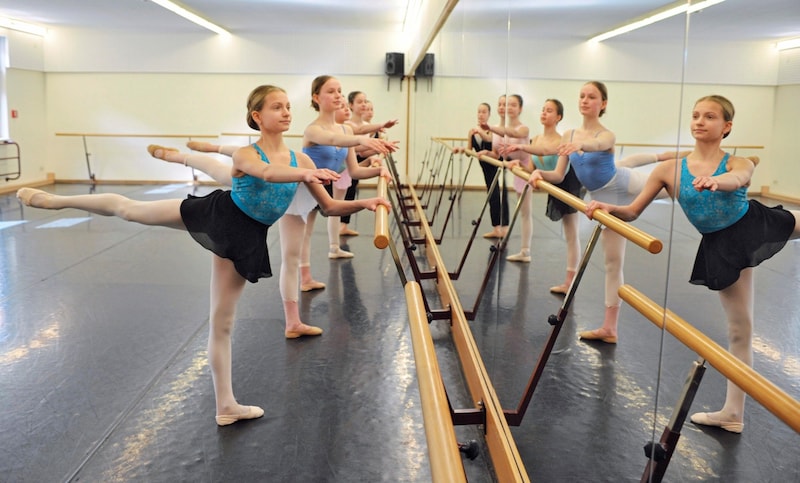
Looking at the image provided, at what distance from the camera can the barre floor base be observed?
1.13 meters

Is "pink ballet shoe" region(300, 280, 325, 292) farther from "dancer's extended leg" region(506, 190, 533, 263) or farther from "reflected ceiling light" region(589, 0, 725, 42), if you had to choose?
"reflected ceiling light" region(589, 0, 725, 42)

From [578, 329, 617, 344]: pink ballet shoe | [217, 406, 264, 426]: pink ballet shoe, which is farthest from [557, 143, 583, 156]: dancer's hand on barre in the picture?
[217, 406, 264, 426]: pink ballet shoe

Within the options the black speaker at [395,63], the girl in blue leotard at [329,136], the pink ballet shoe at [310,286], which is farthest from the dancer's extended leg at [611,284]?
the black speaker at [395,63]

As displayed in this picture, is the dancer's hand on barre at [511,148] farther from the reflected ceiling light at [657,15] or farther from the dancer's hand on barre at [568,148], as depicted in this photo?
the reflected ceiling light at [657,15]

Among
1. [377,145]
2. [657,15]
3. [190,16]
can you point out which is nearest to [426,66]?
[190,16]

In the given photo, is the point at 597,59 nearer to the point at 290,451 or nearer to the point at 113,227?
the point at 290,451

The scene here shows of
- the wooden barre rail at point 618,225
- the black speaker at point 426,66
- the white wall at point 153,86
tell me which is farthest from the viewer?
the white wall at point 153,86

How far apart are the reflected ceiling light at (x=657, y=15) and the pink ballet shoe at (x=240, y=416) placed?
210cm

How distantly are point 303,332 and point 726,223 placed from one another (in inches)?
125

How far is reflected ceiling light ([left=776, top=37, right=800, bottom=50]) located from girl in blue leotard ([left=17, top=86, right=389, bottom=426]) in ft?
5.72

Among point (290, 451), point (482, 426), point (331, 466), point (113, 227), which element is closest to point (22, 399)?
point (290, 451)

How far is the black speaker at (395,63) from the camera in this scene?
12.5m

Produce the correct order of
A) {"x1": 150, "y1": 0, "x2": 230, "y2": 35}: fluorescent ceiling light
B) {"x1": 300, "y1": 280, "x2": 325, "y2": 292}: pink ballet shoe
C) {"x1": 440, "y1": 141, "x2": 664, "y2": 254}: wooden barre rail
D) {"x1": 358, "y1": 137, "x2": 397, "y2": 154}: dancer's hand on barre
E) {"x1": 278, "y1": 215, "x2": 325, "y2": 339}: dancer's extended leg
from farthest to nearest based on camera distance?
1. {"x1": 150, "y1": 0, "x2": 230, "y2": 35}: fluorescent ceiling light
2. {"x1": 300, "y1": 280, "x2": 325, "y2": 292}: pink ballet shoe
3. {"x1": 278, "y1": 215, "x2": 325, "y2": 339}: dancer's extended leg
4. {"x1": 358, "y1": 137, "x2": 397, "y2": 154}: dancer's hand on barre
5. {"x1": 440, "y1": 141, "x2": 664, "y2": 254}: wooden barre rail

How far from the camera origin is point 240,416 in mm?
2844
